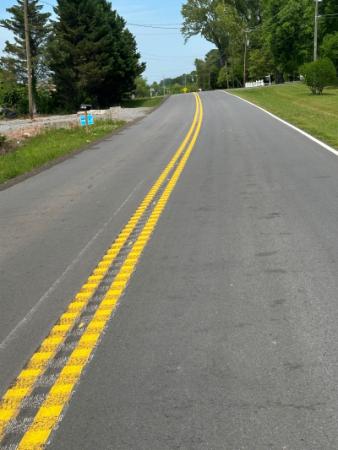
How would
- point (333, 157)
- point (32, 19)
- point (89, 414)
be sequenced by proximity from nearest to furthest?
point (89, 414)
point (333, 157)
point (32, 19)

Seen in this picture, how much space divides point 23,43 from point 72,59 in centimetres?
1171

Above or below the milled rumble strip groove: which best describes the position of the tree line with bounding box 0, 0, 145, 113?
above

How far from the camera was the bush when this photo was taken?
42031 millimetres

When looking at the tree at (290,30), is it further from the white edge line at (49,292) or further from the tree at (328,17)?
the white edge line at (49,292)

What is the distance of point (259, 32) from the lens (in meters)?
102

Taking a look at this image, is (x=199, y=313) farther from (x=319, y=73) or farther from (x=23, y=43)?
(x=23, y=43)

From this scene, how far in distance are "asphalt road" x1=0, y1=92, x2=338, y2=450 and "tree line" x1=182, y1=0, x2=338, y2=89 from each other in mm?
57324

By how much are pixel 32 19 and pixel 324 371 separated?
2641 inches

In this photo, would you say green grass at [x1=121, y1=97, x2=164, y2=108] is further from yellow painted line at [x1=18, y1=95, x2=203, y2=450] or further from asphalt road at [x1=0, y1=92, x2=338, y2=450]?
yellow painted line at [x1=18, y1=95, x2=203, y2=450]

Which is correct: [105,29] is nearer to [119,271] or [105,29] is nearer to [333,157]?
[333,157]

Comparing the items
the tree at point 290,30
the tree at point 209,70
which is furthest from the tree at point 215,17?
the tree at point 290,30

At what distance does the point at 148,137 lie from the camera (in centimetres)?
2230

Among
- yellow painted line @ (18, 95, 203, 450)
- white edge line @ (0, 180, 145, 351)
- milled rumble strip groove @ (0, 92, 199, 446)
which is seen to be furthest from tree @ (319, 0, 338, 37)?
yellow painted line @ (18, 95, 203, 450)

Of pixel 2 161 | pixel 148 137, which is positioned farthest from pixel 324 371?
pixel 148 137
